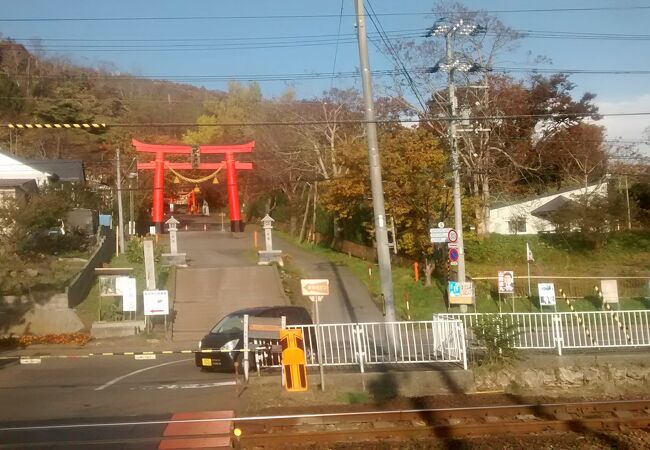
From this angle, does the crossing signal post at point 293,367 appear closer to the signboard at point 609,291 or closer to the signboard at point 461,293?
the signboard at point 461,293

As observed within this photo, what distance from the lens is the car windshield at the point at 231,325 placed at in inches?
712

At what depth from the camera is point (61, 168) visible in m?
47.3

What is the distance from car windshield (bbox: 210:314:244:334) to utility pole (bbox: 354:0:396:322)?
3.68m

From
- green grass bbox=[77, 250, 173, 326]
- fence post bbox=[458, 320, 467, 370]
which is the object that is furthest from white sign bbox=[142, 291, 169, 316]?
fence post bbox=[458, 320, 467, 370]

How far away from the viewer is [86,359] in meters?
20.9

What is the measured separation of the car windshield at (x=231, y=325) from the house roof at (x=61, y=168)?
30.5m

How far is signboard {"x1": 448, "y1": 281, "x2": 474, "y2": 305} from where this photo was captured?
2588cm

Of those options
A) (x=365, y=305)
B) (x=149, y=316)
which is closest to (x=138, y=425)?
(x=149, y=316)

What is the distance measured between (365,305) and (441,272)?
525cm

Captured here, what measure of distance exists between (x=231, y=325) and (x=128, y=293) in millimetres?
9161

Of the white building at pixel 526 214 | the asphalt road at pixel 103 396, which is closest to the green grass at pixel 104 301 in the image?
the asphalt road at pixel 103 396

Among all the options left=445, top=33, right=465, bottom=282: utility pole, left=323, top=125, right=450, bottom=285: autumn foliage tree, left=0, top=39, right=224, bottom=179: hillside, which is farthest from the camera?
left=0, top=39, right=224, bottom=179: hillside

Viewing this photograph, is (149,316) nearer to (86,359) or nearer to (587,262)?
(86,359)

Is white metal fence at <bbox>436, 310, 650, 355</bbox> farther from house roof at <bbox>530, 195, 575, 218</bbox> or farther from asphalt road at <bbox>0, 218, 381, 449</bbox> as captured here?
house roof at <bbox>530, 195, 575, 218</bbox>
